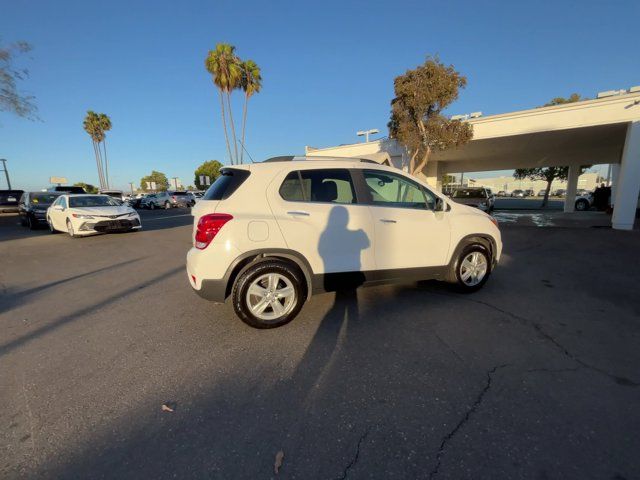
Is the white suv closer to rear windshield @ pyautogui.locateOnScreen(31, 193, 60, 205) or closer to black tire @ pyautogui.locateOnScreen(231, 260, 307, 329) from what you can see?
black tire @ pyautogui.locateOnScreen(231, 260, 307, 329)

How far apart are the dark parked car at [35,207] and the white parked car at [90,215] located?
110 inches

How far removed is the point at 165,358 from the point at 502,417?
292 centimetres

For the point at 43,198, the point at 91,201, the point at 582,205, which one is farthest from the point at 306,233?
the point at 582,205

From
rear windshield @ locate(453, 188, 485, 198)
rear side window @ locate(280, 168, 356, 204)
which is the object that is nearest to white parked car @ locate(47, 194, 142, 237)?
rear side window @ locate(280, 168, 356, 204)

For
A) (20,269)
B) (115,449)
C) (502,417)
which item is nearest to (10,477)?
(115,449)

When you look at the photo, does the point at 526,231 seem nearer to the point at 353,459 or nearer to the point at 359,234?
the point at 359,234

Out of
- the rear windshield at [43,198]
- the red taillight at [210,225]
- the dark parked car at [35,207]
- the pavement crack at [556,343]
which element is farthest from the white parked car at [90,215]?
the pavement crack at [556,343]

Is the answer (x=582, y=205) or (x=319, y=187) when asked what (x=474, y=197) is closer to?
(x=582, y=205)

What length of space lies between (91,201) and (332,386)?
11920mm

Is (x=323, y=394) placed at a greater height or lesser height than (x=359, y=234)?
lesser

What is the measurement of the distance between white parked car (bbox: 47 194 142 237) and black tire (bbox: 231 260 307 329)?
29.9ft

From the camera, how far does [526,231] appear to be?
1106 centimetres

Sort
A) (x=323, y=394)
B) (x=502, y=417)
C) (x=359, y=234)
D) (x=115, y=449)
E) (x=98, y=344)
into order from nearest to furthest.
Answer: (x=115, y=449)
(x=502, y=417)
(x=323, y=394)
(x=98, y=344)
(x=359, y=234)

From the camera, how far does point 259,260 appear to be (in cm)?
338
